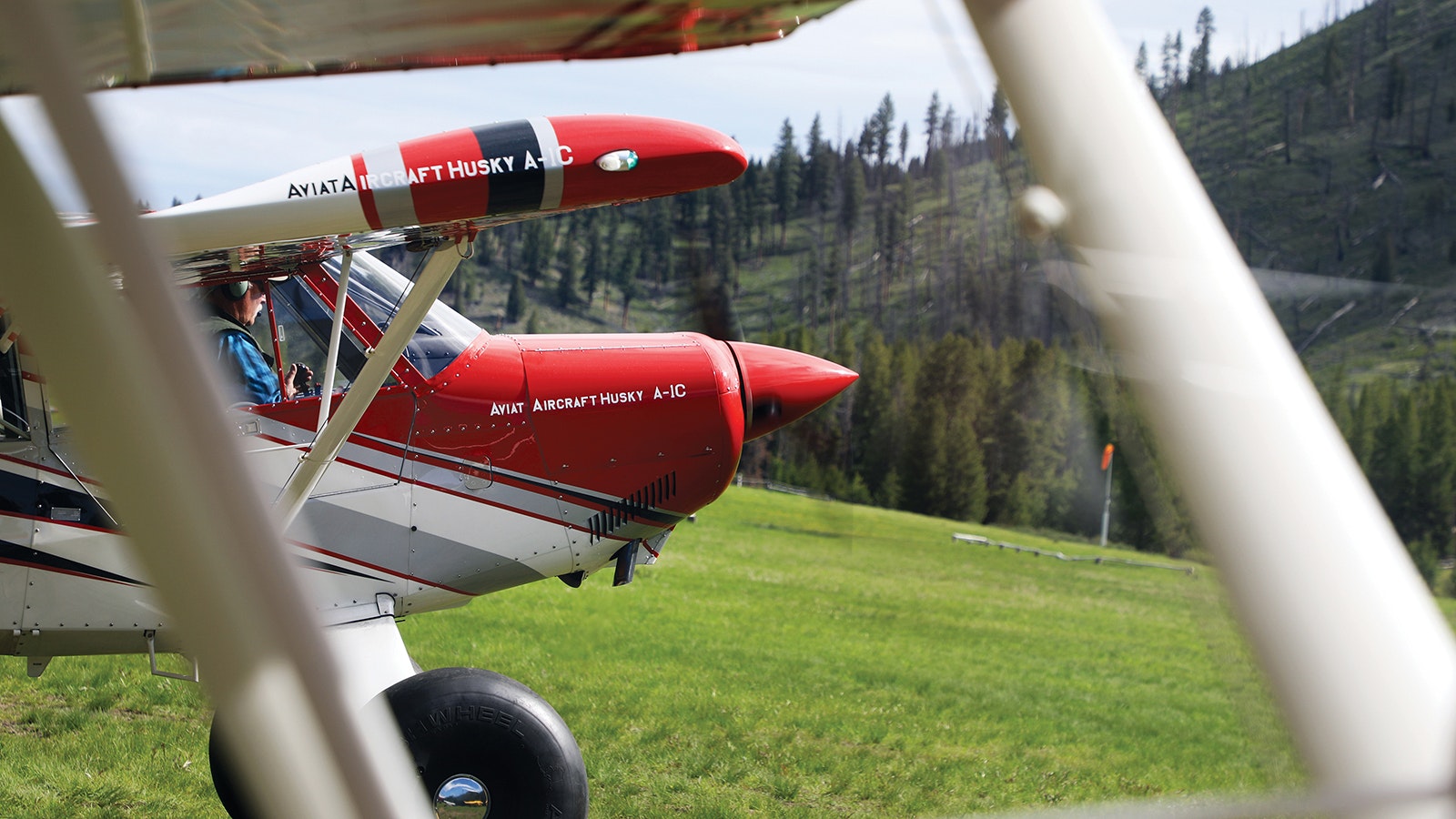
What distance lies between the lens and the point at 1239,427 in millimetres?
740

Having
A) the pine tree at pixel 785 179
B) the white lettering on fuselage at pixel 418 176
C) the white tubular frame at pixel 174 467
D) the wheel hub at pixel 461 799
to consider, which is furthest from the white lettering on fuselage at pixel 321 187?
the white tubular frame at pixel 174 467

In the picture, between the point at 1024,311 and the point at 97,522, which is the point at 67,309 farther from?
the point at 97,522

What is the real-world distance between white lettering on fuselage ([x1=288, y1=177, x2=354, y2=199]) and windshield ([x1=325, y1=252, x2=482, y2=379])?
1163mm

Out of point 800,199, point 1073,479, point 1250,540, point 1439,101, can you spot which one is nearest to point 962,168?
point 1073,479

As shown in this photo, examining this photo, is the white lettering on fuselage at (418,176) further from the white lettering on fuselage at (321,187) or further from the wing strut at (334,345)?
the wing strut at (334,345)

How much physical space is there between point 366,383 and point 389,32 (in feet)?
8.42

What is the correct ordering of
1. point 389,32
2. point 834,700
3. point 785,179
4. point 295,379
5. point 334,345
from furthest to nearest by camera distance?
point 834,700, point 295,379, point 334,345, point 785,179, point 389,32

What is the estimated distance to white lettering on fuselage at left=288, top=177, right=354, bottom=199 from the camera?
3.24 m

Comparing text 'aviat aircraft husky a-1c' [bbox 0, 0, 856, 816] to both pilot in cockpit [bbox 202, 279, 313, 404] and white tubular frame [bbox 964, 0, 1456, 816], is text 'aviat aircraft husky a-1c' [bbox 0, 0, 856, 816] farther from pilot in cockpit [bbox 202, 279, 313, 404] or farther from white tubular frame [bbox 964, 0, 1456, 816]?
white tubular frame [bbox 964, 0, 1456, 816]

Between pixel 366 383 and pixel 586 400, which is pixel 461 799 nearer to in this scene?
pixel 366 383

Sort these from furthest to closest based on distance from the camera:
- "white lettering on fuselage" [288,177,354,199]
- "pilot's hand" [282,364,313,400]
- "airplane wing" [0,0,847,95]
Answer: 1. "pilot's hand" [282,364,313,400]
2. "white lettering on fuselage" [288,177,354,199]
3. "airplane wing" [0,0,847,95]

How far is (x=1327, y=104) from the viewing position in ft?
5.02

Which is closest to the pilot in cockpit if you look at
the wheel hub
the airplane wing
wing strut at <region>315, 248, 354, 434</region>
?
wing strut at <region>315, 248, 354, 434</region>

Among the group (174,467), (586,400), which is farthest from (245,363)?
(174,467)
